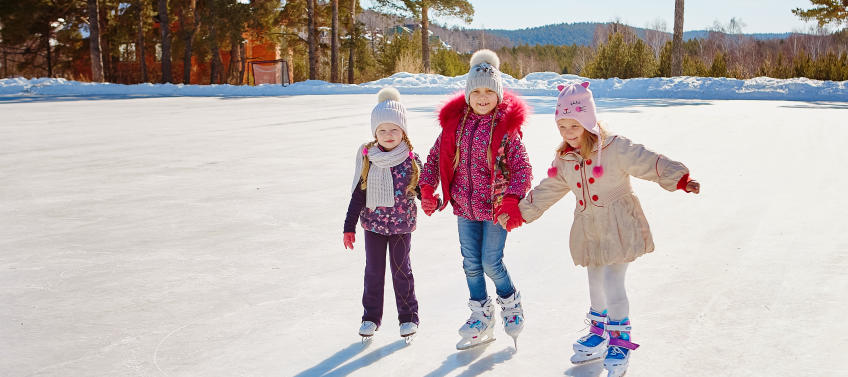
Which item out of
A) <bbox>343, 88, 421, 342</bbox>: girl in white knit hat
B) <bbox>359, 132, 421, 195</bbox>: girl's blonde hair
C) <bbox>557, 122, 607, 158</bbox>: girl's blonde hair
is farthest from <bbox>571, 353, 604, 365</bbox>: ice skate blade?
<bbox>359, 132, 421, 195</bbox>: girl's blonde hair

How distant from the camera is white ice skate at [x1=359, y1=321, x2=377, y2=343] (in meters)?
2.94

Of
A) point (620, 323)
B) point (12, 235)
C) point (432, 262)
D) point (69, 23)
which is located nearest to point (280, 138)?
point (12, 235)

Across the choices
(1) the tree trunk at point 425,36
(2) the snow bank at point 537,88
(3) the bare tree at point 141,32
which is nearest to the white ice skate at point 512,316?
(2) the snow bank at point 537,88

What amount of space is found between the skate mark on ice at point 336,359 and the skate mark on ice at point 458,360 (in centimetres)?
36

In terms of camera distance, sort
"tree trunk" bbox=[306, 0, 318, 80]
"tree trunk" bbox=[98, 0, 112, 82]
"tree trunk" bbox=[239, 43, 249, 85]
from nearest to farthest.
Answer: "tree trunk" bbox=[306, 0, 318, 80]
"tree trunk" bbox=[98, 0, 112, 82]
"tree trunk" bbox=[239, 43, 249, 85]

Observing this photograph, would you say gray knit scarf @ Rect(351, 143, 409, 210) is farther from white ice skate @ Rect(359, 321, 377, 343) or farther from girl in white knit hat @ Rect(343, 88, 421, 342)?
white ice skate @ Rect(359, 321, 377, 343)

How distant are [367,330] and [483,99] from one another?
3.48ft

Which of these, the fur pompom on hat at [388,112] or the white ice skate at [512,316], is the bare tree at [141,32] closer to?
the fur pompom on hat at [388,112]

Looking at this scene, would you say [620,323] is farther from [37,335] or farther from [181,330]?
[37,335]

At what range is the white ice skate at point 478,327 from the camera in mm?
2875

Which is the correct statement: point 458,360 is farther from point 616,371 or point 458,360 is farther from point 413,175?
point 413,175

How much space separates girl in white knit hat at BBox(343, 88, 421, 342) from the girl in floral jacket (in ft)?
0.33

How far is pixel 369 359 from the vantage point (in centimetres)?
279

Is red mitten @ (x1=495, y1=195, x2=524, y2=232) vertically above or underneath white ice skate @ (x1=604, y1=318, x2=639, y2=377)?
above
